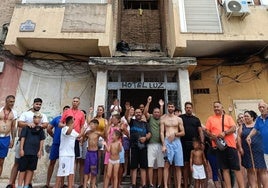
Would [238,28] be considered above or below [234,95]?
above

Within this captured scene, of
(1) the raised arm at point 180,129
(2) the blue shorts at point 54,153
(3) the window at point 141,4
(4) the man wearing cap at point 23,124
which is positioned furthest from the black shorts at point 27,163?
(3) the window at point 141,4

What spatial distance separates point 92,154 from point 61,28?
4.55 m

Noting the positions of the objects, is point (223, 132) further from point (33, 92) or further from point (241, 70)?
point (33, 92)

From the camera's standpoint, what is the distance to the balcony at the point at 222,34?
23.7 feet

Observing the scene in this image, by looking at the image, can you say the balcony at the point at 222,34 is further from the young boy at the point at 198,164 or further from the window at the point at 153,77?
the young boy at the point at 198,164

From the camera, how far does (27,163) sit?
4316 mm

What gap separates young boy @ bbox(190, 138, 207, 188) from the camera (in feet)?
15.1

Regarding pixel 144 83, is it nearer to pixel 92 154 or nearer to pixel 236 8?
pixel 92 154

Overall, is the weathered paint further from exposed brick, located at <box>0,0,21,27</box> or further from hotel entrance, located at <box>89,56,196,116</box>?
hotel entrance, located at <box>89,56,196,116</box>

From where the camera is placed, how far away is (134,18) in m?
10.4

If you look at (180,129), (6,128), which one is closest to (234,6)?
(180,129)

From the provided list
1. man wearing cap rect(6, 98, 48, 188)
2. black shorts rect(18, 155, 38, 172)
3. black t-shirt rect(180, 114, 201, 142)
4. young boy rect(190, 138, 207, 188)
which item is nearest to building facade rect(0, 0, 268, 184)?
black t-shirt rect(180, 114, 201, 142)

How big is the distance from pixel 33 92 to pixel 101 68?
2618 millimetres

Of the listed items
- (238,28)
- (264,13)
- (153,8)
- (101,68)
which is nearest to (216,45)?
(238,28)
